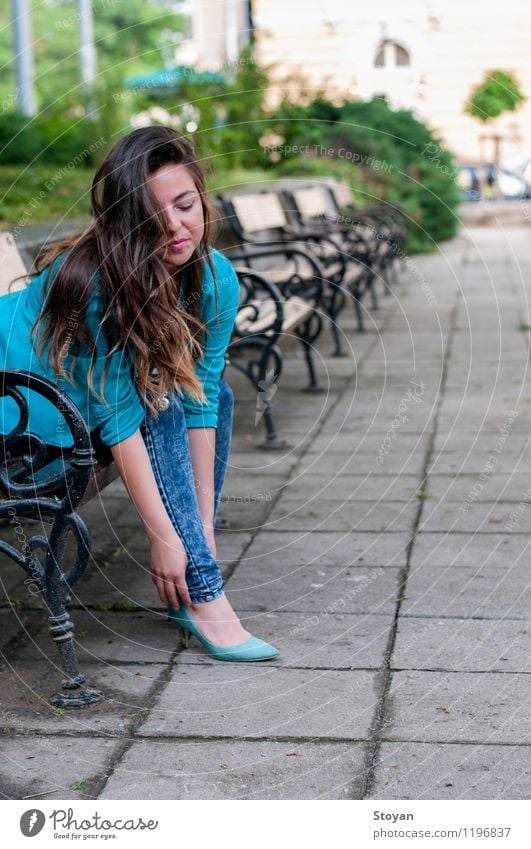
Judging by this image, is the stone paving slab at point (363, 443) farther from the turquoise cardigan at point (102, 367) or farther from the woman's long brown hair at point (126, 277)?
the woman's long brown hair at point (126, 277)

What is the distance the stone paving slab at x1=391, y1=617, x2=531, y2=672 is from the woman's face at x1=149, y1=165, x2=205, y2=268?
1.12m

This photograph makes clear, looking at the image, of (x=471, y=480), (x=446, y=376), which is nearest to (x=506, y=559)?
(x=471, y=480)

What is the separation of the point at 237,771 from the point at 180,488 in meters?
0.79

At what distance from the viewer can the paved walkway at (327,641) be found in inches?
96.7

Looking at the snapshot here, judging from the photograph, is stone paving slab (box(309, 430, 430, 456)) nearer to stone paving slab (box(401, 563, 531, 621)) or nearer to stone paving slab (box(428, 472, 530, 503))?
stone paving slab (box(428, 472, 530, 503))

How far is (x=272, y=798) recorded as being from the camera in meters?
2.33

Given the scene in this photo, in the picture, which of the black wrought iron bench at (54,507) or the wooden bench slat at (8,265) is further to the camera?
the wooden bench slat at (8,265)

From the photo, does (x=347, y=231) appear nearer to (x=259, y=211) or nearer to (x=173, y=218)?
(x=259, y=211)

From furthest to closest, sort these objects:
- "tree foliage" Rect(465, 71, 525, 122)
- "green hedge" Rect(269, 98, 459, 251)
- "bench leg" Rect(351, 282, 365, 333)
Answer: "tree foliage" Rect(465, 71, 525, 122), "green hedge" Rect(269, 98, 459, 251), "bench leg" Rect(351, 282, 365, 333)

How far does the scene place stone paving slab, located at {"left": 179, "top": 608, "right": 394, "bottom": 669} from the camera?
304cm

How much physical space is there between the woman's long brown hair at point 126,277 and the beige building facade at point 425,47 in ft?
54.8

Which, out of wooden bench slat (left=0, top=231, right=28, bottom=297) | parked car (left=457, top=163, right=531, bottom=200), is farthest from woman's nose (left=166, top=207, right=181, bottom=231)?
parked car (left=457, top=163, right=531, bottom=200)

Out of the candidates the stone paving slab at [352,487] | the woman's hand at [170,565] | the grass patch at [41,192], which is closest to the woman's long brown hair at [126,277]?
the woman's hand at [170,565]

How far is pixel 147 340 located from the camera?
2.87m
